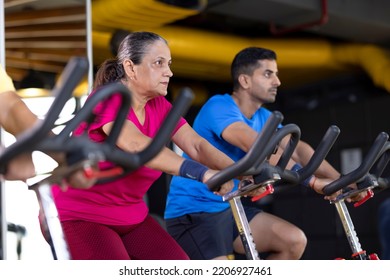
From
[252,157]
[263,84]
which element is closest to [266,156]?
[252,157]

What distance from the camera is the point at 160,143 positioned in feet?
4.42

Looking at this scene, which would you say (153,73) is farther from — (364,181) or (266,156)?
(364,181)

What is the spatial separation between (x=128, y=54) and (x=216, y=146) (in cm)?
66

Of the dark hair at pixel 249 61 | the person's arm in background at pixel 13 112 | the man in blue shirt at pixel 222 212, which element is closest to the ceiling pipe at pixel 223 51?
the dark hair at pixel 249 61

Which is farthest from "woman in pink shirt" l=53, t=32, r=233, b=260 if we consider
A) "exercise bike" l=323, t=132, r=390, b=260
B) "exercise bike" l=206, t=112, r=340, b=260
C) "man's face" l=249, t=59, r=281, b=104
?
"man's face" l=249, t=59, r=281, b=104

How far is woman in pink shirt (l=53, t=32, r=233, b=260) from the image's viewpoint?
213 cm

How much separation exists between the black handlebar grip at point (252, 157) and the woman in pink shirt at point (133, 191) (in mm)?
320

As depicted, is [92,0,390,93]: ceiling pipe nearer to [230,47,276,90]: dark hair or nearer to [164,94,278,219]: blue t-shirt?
[230,47,276,90]: dark hair

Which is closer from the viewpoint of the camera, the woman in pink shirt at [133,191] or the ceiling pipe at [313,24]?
the woman in pink shirt at [133,191]

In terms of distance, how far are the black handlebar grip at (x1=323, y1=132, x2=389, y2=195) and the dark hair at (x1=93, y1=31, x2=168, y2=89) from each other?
730mm

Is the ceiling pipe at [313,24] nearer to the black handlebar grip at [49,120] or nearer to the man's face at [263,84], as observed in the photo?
the man's face at [263,84]

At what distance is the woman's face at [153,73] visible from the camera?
2.25 metres
